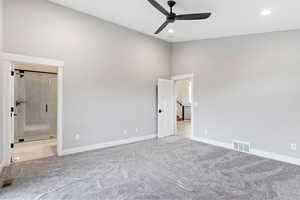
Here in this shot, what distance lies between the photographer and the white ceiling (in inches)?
129

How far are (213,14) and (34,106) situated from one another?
6044 millimetres

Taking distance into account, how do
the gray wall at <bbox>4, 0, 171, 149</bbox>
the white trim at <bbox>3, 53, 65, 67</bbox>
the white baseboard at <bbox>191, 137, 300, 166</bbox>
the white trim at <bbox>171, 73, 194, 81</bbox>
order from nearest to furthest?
the white trim at <bbox>3, 53, 65, 67</bbox>
the gray wall at <bbox>4, 0, 171, 149</bbox>
the white baseboard at <bbox>191, 137, 300, 166</bbox>
the white trim at <bbox>171, 73, 194, 81</bbox>

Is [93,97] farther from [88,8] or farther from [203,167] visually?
[203,167]

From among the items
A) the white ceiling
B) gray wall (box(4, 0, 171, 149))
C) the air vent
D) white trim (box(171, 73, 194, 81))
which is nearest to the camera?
the white ceiling

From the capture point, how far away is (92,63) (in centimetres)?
456

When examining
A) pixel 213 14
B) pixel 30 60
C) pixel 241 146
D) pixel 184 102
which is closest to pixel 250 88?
pixel 241 146

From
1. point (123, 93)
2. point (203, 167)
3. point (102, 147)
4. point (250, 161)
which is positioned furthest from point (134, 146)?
point (250, 161)

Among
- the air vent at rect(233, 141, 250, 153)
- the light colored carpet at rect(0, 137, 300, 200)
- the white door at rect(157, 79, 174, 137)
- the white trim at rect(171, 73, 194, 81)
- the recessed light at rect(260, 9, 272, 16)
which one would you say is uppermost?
the recessed light at rect(260, 9, 272, 16)

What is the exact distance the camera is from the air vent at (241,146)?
4.55 m

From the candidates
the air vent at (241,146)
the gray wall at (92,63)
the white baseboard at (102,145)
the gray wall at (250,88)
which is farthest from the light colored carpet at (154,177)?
the gray wall at (92,63)

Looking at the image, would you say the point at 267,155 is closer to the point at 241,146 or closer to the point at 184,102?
the point at 241,146

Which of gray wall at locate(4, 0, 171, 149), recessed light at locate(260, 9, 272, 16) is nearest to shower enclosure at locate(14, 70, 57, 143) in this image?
gray wall at locate(4, 0, 171, 149)

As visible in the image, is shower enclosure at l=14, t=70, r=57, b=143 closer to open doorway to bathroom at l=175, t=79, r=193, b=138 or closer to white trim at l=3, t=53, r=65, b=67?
white trim at l=3, t=53, r=65, b=67

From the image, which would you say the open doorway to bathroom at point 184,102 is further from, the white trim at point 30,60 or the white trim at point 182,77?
the white trim at point 30,60
